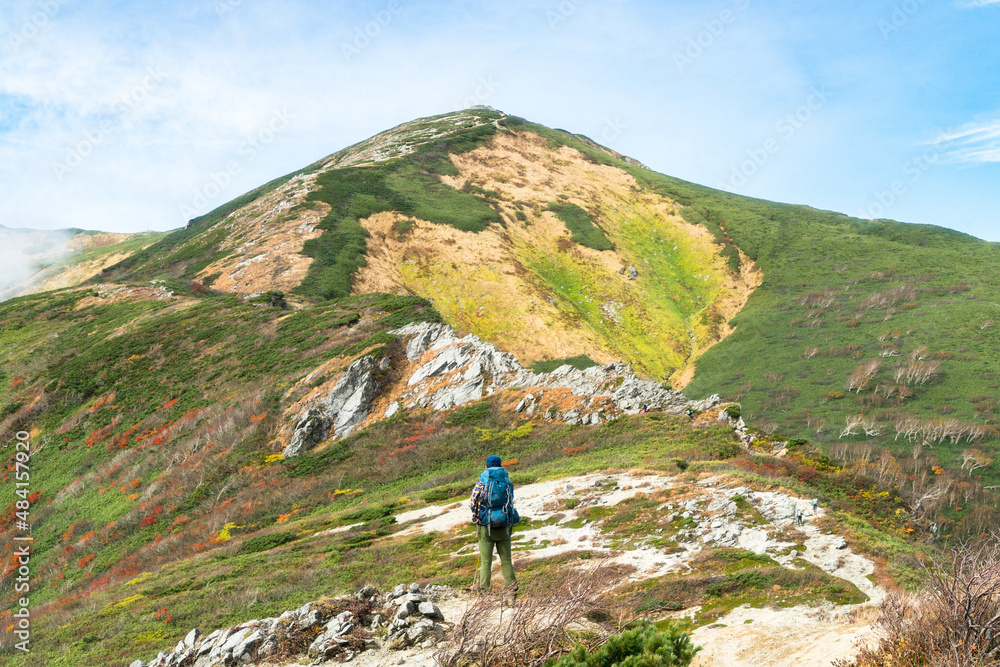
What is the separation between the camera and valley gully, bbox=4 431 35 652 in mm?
18441

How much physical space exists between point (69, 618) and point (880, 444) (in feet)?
211

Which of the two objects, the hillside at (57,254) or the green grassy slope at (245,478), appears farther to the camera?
the hillside at (57,254)

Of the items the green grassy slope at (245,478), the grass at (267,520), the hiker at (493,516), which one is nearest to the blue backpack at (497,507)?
the hiker at (493,516)

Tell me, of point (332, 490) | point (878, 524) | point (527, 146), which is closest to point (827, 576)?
point (878, 524)

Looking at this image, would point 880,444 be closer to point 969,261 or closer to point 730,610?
point 730,610

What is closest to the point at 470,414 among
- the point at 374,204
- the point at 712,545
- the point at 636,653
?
the point at 712,545

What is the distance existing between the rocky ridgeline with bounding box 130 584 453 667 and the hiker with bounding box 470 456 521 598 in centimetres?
159

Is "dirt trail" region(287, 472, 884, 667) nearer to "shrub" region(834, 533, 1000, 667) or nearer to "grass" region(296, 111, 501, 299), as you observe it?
"shrub" region(834, 533, 1000, 667)

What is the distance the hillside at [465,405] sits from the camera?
50.9 feet

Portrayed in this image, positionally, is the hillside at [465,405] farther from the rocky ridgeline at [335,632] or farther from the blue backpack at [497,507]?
the rocky ridgeline at [335,632]

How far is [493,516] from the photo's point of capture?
34.7 ft

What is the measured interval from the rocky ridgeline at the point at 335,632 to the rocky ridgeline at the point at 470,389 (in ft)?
69.2

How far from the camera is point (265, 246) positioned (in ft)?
241

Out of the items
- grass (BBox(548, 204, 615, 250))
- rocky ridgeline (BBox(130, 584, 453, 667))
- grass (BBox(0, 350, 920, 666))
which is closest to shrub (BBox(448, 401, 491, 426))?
grass (BBox(0, 350, 920, 666))
